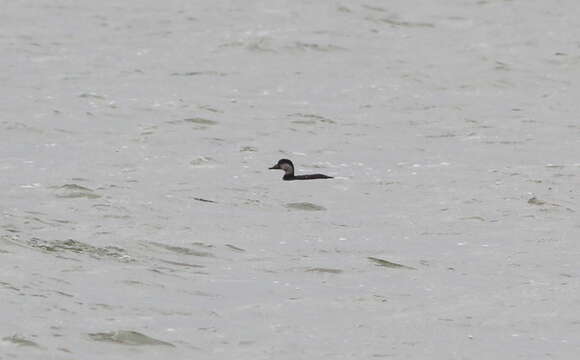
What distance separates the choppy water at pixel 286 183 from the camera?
40.6 feet

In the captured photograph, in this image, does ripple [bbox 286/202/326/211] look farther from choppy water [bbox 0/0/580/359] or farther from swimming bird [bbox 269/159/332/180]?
swimming bird [bbox 269/159/332/180]

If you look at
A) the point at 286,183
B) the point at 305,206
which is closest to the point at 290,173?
the point at 286,183

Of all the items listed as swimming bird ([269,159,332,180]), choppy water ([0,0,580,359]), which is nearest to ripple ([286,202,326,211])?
choppy water ([0,0,580,359])

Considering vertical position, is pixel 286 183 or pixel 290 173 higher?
Result: pixel 290 173

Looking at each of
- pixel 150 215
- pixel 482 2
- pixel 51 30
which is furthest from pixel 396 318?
pixel 482 2

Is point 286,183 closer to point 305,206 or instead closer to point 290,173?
point 290,173

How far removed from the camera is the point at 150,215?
55.2 ft

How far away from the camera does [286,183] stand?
1973cm

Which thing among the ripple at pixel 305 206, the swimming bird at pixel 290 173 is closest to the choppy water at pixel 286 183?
the ripple at pixel 305 206

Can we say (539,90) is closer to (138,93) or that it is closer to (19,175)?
(138,93)

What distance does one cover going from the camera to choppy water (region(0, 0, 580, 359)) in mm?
12383

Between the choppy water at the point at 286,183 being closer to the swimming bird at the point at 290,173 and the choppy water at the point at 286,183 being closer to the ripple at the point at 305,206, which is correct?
the ripple at the point at 305,206

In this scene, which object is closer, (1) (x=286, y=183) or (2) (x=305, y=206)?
(2) (x=305, y=206)

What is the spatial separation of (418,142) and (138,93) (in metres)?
5.75
